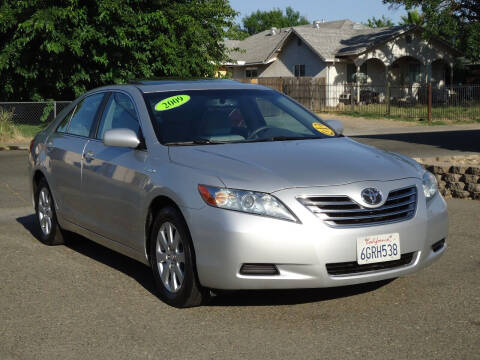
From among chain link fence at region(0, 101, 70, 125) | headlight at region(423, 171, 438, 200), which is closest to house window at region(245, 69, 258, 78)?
chain link fence at region(0, 101, 70, 125)

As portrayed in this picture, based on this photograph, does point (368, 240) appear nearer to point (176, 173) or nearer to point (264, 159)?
point (264, 159)

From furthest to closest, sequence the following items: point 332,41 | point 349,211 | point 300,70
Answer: point 300,70 → point 332,41 → point 349,211

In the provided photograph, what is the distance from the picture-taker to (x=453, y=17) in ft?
141

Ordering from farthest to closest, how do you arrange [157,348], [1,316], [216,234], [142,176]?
1. [142,176]
2. [1,316]
3. [216,234]
4. [157,348]

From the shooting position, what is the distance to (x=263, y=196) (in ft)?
17.2

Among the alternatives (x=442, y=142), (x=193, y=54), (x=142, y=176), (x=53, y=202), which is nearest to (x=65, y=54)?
(x=193, y=54)

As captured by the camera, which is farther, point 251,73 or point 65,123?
point 251,73

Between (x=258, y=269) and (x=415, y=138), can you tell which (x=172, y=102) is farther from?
(x=415, y=138)

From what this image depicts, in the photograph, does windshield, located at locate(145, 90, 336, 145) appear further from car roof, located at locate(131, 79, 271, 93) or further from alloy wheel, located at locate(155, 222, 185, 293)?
alloy wheel, located at locate(155, 222, 185, 293)

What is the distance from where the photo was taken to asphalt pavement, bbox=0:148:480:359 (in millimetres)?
4793

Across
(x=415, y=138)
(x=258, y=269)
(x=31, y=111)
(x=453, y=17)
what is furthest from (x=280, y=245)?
(x=453, y=17)

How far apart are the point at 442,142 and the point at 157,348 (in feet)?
57.7

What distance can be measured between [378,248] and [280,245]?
26.9 inches

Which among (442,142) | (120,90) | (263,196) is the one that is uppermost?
(120,90)
